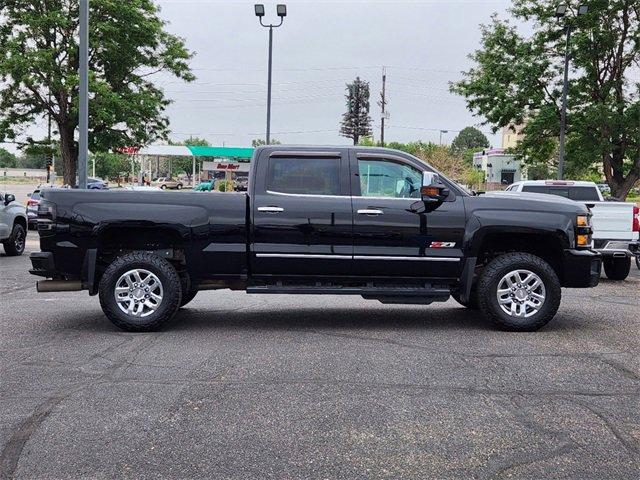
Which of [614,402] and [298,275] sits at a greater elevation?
[298,275]

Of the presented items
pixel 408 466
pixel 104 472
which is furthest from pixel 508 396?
pixel 104 472

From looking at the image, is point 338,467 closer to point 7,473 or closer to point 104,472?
point 104,472

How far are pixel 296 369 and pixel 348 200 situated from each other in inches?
92.2

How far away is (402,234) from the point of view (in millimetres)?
7574

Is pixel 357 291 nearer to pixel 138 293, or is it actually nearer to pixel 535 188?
pixel 138 293

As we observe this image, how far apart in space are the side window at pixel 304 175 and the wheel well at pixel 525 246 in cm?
186

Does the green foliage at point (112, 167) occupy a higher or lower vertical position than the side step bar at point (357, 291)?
higher

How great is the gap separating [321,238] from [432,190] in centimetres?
130

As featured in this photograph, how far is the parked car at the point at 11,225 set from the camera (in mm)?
15727

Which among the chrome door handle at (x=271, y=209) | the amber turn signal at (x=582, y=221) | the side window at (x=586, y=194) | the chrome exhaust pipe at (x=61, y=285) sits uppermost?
the side window at (x=586, y=194)

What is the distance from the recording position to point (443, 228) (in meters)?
7.60

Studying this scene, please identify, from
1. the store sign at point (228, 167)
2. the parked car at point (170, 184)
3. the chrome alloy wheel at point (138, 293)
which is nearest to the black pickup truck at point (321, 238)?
the chrome alloy wheel at point (138, 293)

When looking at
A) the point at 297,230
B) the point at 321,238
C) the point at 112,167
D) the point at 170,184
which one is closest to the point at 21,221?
the point at 297,230

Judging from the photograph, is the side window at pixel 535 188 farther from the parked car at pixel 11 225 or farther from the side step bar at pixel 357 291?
the parked car at pixel 11 225
